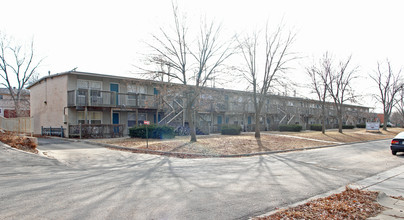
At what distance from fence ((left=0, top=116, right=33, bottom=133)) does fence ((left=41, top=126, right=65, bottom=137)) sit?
7.65 feet

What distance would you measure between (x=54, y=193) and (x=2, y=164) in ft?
16.0

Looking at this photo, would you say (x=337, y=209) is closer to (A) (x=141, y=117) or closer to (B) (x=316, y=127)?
(A) (x=141, y=117)

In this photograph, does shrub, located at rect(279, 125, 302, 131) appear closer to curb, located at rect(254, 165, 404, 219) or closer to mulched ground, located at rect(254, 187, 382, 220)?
curb, located at rect(254, 165, 404, 219)

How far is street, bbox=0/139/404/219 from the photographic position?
4.90m

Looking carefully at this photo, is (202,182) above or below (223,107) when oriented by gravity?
below

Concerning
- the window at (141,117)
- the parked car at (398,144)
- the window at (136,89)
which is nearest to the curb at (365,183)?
the parked car at (398,144)

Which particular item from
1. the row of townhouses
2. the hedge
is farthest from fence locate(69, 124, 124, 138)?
the hedge

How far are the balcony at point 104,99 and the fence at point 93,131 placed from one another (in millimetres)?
1812

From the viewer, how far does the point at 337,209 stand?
16.4ft

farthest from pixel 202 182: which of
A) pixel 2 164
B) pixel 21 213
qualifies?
pixel 2 164

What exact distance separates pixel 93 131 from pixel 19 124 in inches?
250

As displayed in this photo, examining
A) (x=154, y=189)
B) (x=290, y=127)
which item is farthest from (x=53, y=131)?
(x=290, y=127)

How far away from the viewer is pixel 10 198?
549 centimetres

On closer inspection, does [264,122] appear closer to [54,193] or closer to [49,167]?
[49,167]
